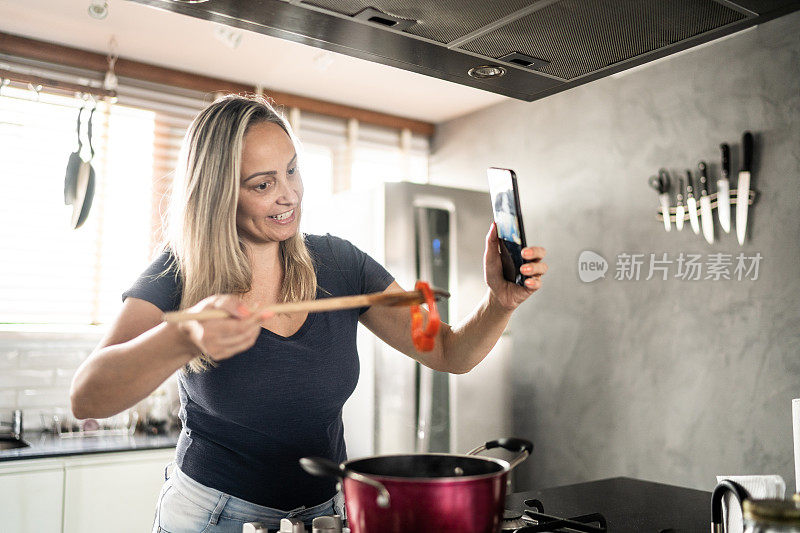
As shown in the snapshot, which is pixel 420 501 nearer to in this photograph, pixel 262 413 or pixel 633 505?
pixel 262 413

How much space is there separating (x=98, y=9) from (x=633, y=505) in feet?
7.75

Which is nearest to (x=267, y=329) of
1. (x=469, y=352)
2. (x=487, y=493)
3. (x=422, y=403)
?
(x=469, y=352)

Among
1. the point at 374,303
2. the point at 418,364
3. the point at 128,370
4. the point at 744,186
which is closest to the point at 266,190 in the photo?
the point at 128,370

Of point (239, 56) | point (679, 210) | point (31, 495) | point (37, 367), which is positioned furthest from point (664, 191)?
point (37, 367)

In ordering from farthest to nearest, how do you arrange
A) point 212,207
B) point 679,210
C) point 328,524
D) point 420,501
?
1. point 679,210
2. point 212,207
3. point 328,524
4. point 420,501

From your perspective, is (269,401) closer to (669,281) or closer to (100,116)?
(669,281)

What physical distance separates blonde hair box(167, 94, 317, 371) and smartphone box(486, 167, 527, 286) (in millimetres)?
505

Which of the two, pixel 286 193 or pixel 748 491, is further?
pixel 286 193

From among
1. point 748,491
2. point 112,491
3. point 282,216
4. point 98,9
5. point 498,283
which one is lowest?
point 112,491

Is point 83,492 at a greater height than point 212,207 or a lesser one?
lesser

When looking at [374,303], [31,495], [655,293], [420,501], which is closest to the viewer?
[420,501]

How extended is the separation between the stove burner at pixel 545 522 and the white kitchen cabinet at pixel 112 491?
1.83 m

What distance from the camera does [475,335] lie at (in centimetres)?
132

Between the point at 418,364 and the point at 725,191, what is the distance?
1376 mm
